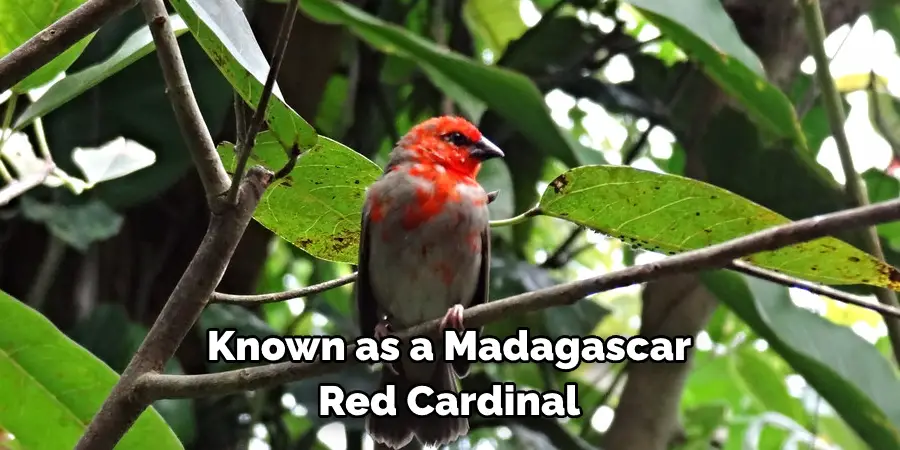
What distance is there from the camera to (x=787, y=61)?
2.10 meters

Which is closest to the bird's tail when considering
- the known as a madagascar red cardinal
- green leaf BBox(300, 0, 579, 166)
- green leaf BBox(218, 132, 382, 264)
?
the known as a madagascar red cardinal

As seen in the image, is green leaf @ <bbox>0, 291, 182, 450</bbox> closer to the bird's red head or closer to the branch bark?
the bird's red head

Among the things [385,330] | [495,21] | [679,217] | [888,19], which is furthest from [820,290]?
[495,21]

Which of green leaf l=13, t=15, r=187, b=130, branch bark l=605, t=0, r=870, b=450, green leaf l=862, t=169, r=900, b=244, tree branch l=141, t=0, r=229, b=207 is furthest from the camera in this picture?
green leaf l=862, t=169, r=900, b=244

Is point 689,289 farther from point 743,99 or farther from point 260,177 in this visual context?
point 260,177

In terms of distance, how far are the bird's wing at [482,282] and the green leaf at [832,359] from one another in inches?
14.5

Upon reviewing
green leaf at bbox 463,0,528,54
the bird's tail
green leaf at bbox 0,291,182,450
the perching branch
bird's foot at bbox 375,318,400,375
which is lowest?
the perching branch

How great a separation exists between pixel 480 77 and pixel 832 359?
0.76 metres

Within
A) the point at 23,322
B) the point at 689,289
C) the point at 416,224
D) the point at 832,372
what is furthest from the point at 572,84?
the point at 23,322

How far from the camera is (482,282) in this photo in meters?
1.67

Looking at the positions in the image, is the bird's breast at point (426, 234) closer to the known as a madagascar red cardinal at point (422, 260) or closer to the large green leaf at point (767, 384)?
the known as a madagascar red cardinal at point (422, 260)

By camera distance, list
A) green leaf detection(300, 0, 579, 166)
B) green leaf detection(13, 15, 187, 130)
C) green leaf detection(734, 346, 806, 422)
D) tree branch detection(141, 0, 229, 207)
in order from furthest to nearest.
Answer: green leaf detection(734, 346, 806, 422) < green leaf detection(300, 0, 579, 166) < green leaf detection(13, 15, 187, 130) < tree branch detection(141, 0, 229, 207)

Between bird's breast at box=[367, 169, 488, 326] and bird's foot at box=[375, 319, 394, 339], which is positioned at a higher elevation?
bird's breast at box=[367, 169, 488, 326]

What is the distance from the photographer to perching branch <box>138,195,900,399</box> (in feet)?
2.10
